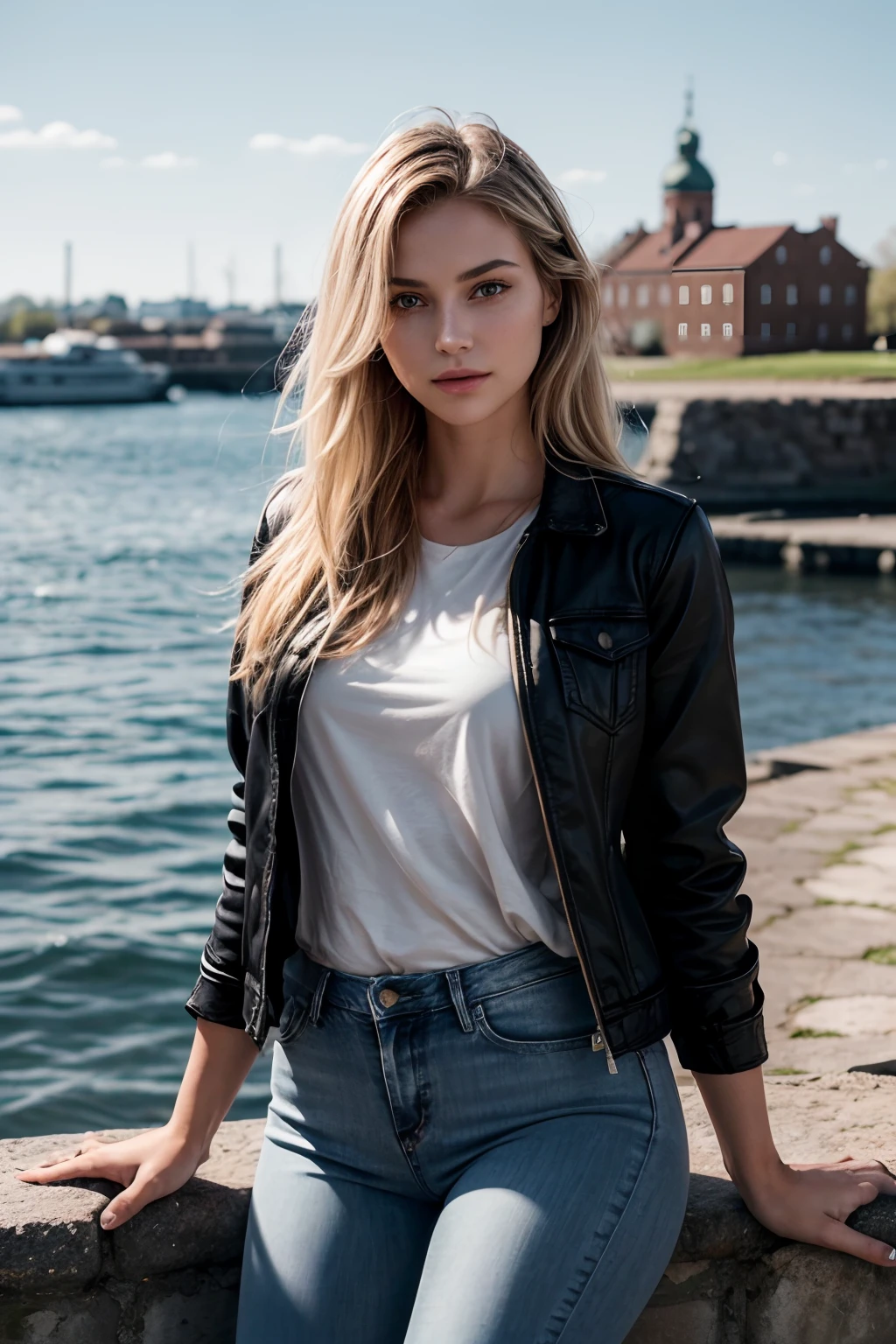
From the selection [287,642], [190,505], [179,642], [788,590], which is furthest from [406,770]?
[190,505]

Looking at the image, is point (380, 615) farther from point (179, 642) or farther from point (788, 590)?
point (788, 590)

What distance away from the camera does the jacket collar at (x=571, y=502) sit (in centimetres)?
167

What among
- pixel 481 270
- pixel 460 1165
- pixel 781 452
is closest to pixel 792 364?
pixel 481 270

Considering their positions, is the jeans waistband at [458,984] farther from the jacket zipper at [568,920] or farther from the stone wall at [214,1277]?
the stone wall at [214,1277]

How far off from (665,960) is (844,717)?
371 inches

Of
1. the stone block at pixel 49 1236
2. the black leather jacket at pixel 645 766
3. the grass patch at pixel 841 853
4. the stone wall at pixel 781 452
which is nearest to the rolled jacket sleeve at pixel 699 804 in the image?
the black leather jacket at pixel 645 766

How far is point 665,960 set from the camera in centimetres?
164

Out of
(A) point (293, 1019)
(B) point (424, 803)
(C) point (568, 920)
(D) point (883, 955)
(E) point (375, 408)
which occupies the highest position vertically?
(E) point (375, 408)

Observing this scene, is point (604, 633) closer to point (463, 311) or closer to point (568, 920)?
point (568, 920)

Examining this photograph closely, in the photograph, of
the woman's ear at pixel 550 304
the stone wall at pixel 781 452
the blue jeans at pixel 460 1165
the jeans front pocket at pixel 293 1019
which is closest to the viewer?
the blue jeans at pixel 460 1165

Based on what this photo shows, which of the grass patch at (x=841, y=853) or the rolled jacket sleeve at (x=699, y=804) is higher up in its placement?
the rolled jacket sleeve at (x=699, y=804)

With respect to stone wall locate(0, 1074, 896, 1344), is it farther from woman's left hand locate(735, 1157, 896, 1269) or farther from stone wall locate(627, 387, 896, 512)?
stone wall locate(627, 387, 896, 512)

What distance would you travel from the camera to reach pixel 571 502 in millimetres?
1704

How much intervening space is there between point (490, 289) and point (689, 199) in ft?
5.70
